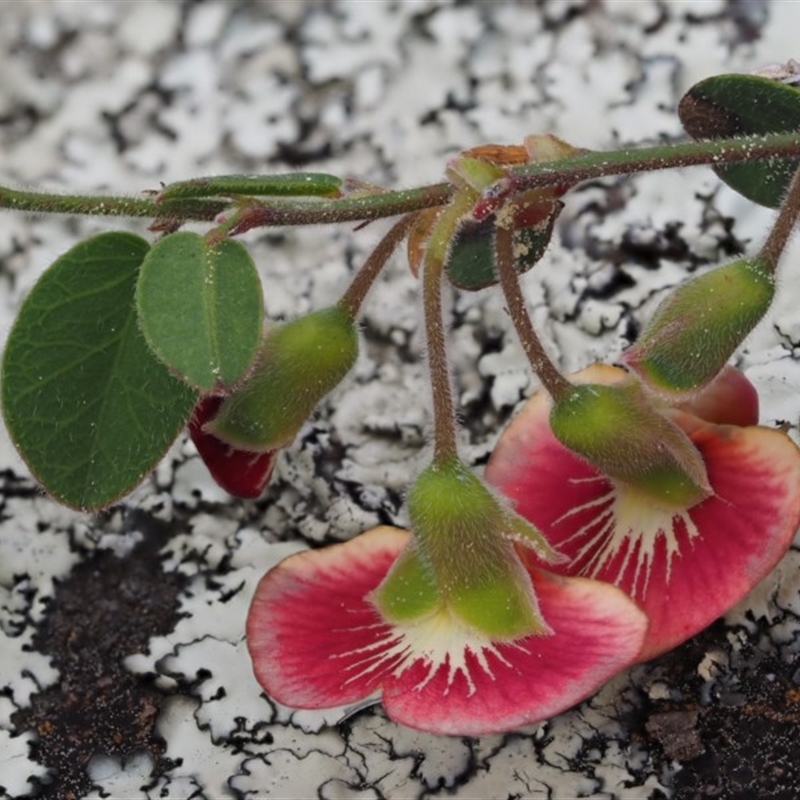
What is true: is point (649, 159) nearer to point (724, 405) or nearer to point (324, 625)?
point (724, 405)

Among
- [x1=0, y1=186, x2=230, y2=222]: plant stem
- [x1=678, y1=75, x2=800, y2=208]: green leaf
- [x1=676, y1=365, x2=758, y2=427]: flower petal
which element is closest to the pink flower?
[x1=676, y1=365, x2=758, y2=427]: flower petal

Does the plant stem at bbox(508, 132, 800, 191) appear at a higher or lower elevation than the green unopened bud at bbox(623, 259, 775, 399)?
higher

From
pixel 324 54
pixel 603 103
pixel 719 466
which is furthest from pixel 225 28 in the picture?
pixel 719 466

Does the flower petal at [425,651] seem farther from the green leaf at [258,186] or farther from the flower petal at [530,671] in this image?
the green leaf at [258,186]

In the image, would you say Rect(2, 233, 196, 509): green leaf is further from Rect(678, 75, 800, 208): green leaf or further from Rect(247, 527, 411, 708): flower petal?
Rect(678, 75, 800, 208): green leaf

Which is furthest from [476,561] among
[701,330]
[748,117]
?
[748,117]

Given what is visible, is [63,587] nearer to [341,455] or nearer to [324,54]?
[341,455]

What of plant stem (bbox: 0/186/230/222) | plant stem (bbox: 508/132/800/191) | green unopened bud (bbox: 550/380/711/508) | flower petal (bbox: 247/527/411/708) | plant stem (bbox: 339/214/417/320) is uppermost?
plant stem (bbox: 508/132/800/191)
